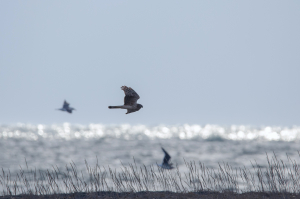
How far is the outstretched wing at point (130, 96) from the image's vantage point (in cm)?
926

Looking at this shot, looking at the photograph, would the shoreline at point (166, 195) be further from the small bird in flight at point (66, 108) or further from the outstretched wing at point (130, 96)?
the small bird in flight at point (66, 108)

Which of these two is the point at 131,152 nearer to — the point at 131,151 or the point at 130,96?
the point at 131,151

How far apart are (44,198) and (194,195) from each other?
450 centimetres

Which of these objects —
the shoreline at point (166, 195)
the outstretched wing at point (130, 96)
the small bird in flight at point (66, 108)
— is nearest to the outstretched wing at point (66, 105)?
the small bird in flight at point (66, 108)

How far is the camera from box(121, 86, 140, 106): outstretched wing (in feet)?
30.4

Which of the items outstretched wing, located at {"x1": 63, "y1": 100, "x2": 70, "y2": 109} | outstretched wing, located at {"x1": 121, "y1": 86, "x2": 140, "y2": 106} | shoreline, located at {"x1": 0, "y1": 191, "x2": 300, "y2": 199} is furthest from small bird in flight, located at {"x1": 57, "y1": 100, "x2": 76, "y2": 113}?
outstretched wing, located at {"x1": 121, "y1": 86, "x2": 140, "y2": 106}

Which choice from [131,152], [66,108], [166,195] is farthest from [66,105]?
[131,152]

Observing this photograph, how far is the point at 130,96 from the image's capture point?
30.5ft

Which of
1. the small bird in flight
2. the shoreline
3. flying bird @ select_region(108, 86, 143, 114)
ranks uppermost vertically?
the small bird in flight

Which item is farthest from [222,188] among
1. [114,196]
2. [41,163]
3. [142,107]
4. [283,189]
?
[41,163]

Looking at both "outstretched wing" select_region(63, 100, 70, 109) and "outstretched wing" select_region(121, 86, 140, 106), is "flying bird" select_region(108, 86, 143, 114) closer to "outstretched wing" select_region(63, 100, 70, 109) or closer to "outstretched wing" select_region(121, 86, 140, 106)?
"outstretched wing" select_region(121, 86, 140, 106)

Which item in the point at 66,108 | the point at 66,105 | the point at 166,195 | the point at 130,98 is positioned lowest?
the point at 166,195

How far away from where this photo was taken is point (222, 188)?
11492 mm

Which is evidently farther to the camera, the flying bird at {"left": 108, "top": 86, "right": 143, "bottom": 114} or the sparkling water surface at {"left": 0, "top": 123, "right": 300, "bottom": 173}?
the sparkling water surface at {"left": 0, "top": 123, "right": 300, "bottom": 173}
